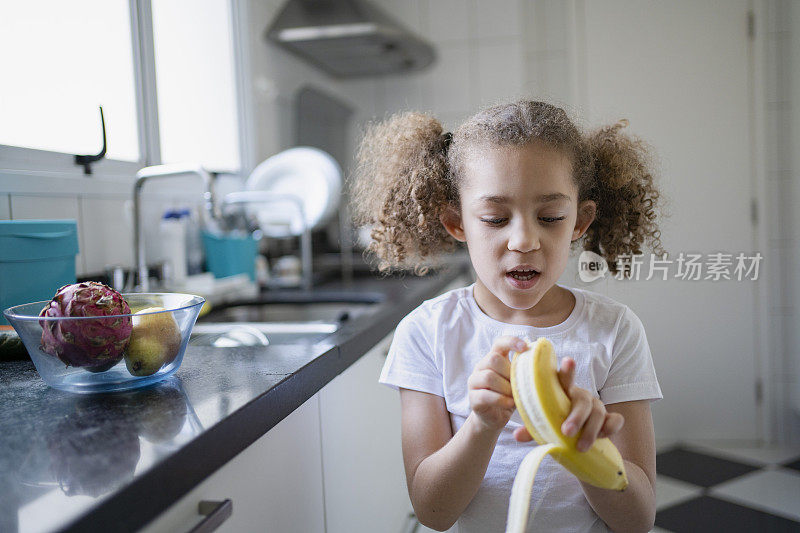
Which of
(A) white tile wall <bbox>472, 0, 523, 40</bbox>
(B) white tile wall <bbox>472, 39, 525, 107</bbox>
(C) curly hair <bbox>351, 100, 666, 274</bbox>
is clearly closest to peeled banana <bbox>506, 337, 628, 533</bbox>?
(C) curly hair <bbox>351, 100, 666, 274</bbox>

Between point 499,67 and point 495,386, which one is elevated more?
point 499,67

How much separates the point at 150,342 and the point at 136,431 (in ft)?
0.53

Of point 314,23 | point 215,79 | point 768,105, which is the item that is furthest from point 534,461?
point 314,23

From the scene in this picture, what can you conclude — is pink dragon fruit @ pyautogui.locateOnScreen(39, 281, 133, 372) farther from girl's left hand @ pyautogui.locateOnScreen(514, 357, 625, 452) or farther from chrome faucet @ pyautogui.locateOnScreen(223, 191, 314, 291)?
chrome faucet @ pyautogui.locateOnScreen(223, 191, 314, 291)

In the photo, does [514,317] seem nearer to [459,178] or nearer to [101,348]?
[459,178]

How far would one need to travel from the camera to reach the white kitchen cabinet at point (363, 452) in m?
0.96

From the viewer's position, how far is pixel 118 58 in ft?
5.04

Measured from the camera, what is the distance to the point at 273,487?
0.74 m

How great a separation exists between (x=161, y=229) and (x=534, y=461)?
1316mm

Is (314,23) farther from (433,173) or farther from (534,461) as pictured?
(534,461)

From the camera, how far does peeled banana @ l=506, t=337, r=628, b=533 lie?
20.0 inches

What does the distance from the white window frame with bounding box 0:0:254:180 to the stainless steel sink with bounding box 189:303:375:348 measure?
1.29 ft

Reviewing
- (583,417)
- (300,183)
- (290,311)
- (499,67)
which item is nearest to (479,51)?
(499,67)

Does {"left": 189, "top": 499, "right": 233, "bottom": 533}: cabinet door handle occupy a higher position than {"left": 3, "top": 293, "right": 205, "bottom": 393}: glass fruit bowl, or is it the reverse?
{"left": 3, "top": 293, "right": 205, "bottom": 393}: glass fruit bowl
